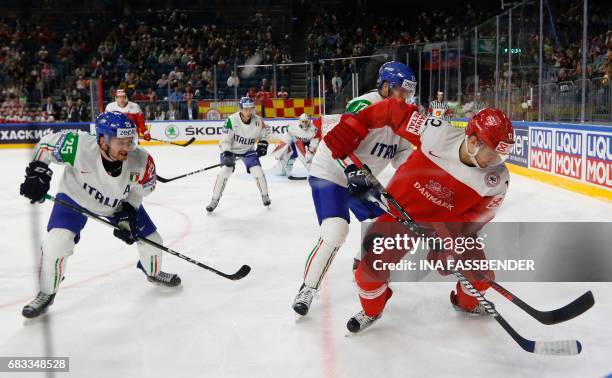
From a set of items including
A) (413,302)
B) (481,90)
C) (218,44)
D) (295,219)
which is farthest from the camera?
(218,44)

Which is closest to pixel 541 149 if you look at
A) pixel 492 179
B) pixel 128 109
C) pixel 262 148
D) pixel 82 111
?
pixel 262 148

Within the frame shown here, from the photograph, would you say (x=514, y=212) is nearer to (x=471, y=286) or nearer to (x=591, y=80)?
(x=591, y=80)

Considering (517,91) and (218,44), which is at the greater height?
(218,44)

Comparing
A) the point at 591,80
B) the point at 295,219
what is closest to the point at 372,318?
the point at 295,219

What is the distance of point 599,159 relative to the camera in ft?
17.4

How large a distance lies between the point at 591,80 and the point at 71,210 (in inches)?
213

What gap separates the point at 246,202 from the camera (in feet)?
18.8

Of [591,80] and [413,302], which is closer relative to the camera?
[413,302]

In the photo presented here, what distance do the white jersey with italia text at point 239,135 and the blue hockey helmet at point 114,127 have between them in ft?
9.39

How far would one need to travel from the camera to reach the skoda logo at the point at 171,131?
40.3 ft

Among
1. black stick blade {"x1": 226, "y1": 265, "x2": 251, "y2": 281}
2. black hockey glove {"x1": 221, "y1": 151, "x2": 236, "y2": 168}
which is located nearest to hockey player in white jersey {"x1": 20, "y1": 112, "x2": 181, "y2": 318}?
black stick blade {"x1": 226, "y1": 265, "x2": 251, "y2": 281}

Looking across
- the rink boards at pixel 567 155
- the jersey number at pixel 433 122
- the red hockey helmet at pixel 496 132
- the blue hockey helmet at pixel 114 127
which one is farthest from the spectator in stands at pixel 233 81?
the red hockey helmet at pixel 496 132

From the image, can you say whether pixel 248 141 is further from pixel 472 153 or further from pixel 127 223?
pixel 472 153

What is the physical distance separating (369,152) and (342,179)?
0.29 m
